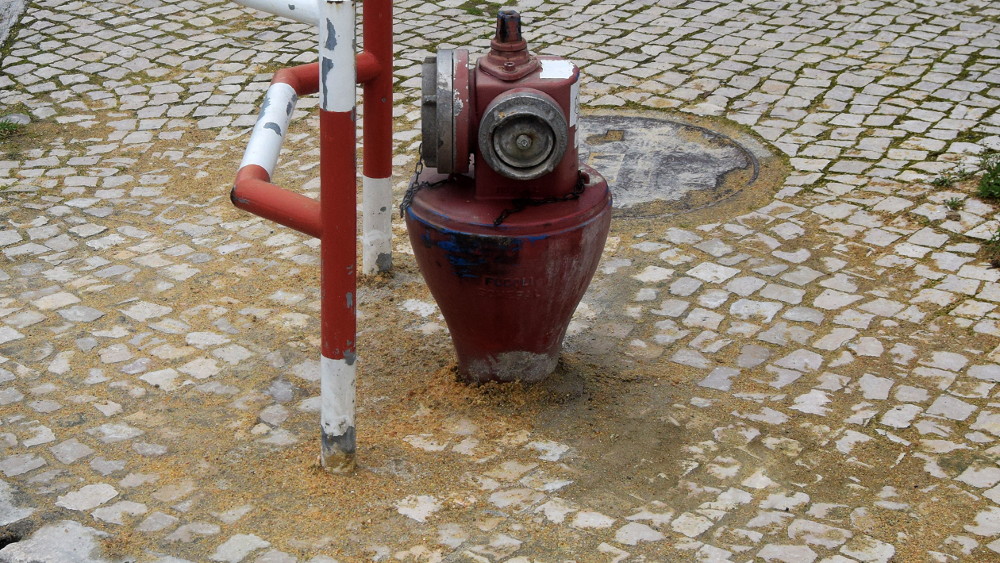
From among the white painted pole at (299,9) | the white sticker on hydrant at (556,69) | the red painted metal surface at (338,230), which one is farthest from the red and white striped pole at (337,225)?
the white sticker on hydrant at (556,69)

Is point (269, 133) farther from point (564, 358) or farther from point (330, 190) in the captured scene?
point (564, 358)

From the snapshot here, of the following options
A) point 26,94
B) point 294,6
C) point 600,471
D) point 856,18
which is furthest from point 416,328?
point 856,18

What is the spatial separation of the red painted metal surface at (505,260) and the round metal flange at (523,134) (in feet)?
0.64

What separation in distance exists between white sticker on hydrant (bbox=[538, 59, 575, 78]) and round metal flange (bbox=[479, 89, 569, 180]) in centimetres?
16

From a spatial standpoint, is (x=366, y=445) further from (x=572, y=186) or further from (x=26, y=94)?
(x=26, y=94)

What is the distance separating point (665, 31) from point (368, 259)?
13.7ft

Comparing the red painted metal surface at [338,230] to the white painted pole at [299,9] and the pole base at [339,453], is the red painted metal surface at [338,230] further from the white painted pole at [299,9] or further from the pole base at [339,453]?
the white painted pole at [299,9]

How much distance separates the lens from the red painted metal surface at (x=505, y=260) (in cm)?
412

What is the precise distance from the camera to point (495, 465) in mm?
4207

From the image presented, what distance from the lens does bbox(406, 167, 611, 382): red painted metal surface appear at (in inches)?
162

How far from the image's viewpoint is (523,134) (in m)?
4.00

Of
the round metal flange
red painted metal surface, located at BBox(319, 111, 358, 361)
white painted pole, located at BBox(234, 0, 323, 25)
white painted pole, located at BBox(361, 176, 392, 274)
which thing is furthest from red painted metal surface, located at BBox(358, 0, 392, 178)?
red painted metal surface, located at BBox(319, 111, 358, 361)

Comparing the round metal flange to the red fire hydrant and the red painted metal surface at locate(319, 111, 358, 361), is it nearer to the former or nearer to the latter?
the red fire hydrant

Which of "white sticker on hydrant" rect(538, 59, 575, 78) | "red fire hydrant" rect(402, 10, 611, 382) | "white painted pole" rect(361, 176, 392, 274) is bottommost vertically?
"white painted pole" rect(361, 176, 392, 274)
